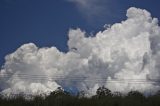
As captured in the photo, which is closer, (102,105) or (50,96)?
(102,105)

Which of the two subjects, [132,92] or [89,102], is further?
[132,92]

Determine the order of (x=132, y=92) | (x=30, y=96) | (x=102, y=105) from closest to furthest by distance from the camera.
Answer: (x=102, y=105) → (x=30, y=96) → (x=132, y=92)

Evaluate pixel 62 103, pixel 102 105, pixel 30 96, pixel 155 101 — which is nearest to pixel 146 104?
pixel 155 101

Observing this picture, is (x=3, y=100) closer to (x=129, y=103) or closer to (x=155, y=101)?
(x=129, y=103)

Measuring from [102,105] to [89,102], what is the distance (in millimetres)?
952

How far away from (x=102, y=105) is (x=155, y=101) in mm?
3660

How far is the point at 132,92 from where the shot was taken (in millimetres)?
29047

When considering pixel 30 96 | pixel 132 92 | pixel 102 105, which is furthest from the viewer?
pixel 132 92

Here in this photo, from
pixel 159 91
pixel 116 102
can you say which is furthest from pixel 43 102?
pixel 159 91

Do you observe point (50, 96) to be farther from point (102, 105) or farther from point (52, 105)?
point (102, 105)

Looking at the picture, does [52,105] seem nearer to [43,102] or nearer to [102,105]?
[43,102]

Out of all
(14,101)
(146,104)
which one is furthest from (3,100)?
(146,104)

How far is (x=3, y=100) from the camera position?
86.7 ft

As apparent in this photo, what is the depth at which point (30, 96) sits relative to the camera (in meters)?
27.2
